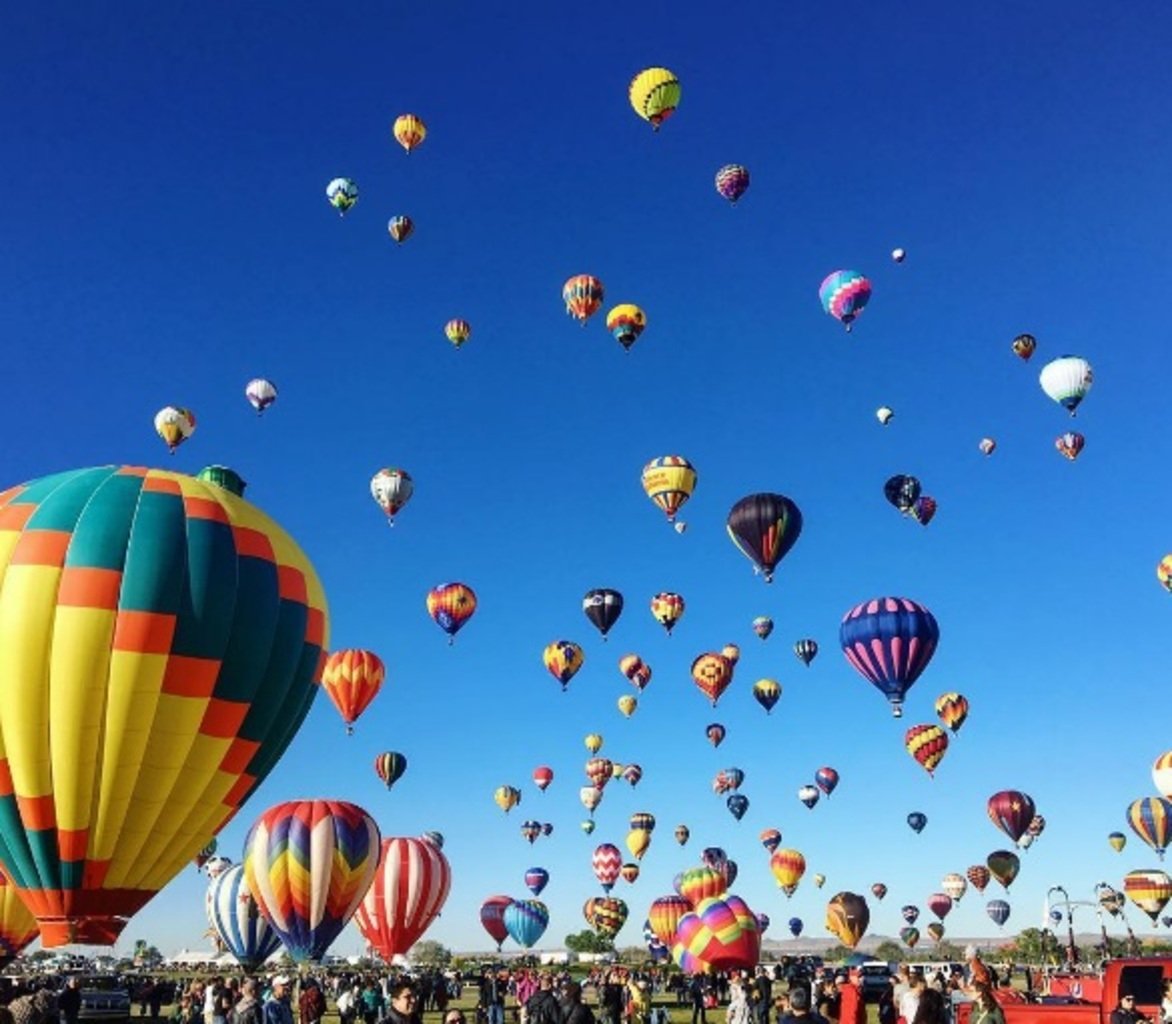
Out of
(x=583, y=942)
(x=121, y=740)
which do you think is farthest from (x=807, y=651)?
(x=583, y=942)

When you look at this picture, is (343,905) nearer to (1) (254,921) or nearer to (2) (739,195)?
(1) (254,921)

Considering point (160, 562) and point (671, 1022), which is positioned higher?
point (160, 562)

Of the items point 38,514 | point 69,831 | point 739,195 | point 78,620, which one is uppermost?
point 739,195

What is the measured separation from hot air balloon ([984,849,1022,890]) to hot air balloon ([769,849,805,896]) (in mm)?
10664

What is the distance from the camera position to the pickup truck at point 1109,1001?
1281 centimetres

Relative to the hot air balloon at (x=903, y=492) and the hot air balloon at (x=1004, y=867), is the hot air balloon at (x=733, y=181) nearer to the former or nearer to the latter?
the hot air balloon at (x=903, y=492)

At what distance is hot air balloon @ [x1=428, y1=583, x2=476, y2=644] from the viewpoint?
44.8 meters

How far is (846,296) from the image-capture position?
4088cm

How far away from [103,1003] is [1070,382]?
36.3m

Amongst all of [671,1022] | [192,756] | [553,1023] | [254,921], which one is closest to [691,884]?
[671,1022]

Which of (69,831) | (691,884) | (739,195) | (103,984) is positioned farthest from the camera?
(691,884)

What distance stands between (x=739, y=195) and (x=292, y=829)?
2771cm

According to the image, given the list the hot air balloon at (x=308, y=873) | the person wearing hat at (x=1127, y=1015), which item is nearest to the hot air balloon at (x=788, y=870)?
the hot air balloon at (x=308, y=873)

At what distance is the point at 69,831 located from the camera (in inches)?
677
